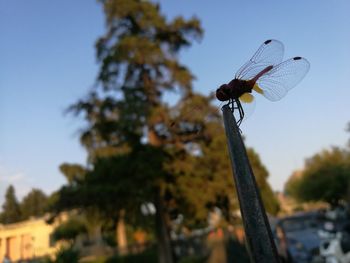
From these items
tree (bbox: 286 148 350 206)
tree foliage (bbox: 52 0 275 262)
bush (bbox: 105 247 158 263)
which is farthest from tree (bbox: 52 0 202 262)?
tree (bbox: 286 148 350 206)

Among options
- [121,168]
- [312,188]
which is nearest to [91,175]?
[121,168]

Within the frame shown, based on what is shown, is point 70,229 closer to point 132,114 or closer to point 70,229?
point 70,229

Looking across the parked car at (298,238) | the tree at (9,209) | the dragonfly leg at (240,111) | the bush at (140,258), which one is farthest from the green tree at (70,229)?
the dragonfly leg at (240,111)

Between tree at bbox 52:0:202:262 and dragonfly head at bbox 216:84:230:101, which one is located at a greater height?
tree at bbox 52:0:202:262

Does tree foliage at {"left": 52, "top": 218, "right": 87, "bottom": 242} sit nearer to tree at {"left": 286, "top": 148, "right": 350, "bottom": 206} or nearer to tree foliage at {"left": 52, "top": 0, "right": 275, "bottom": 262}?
tree foliage at {"left": 52, "top": 0, "right": 275, "bottom": 262}

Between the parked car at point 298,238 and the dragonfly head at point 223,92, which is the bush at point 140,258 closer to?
the parked car at point 298,238

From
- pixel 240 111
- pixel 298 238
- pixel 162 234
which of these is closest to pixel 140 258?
pixel 162 234
